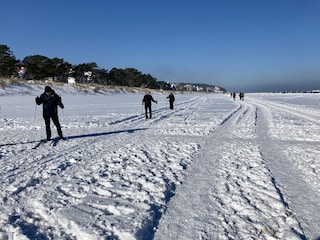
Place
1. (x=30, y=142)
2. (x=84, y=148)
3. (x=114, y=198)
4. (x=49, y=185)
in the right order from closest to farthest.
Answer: (x=114, y=198) < (x=49, y=185) < (x=84, y=148) < (x=30, y=142)

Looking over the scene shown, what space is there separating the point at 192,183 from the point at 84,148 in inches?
155

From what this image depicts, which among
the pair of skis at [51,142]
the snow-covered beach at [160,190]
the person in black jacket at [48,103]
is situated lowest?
the pair of skis at [51,142]

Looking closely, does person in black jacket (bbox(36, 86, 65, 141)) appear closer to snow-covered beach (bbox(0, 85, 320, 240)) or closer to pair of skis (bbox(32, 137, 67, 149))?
pair of skis (bbox(32, 137, 67, 149))

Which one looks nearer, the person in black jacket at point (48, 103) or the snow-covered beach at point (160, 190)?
the snow-covered beach at point (160, 190)

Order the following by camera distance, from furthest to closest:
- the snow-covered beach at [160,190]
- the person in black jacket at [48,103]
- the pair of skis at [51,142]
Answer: the person in black jacket at [48,103] < the pair of skis at [51,142] < the snow-covered beach at [160,190]

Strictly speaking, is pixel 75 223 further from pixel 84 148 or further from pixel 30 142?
pixel 30 142

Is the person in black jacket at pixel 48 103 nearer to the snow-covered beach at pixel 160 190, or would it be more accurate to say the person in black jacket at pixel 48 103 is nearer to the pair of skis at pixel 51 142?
the pair of skis at pixel 51 142

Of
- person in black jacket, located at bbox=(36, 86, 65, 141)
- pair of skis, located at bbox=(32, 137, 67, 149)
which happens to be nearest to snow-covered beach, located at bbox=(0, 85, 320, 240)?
pair of skis, located at bbox=(32, 137, 67, 149)

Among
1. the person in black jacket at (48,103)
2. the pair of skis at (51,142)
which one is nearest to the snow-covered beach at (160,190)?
the pair of skis at (51,142)

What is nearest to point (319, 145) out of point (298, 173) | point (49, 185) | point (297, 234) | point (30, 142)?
point (298, 173)

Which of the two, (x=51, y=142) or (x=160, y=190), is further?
(x=51, y=142)

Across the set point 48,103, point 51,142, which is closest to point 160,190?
point 51,142

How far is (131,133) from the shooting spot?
34.6 feet

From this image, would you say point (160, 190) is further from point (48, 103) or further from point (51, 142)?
point (48, 103)
